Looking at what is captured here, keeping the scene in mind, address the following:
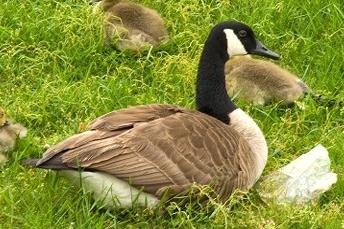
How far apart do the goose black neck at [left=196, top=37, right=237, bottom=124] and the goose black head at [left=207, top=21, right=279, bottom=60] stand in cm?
8

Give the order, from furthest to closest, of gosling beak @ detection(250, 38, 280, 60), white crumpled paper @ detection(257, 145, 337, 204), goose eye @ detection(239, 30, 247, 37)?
gosling beak @ detection(250, 38, 280, 60) → goose eye @ detection(239, 30, 247, 37) → white crumpled paper @ detection(257, 145, 337, 204)

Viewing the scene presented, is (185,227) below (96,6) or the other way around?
below

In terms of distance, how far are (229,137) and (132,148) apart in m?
0.65

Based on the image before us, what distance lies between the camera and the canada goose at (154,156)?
457cm

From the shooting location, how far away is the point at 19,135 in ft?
18.0

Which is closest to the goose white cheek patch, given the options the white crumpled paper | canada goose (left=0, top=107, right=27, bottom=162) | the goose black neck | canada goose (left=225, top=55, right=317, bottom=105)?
the goose black neck

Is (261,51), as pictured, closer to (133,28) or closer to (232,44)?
(232,44)

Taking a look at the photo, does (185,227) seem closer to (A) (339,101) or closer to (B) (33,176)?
(B) (33,176)

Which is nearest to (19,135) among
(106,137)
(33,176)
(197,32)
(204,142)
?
(33,176)

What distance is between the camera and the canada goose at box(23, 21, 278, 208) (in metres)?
4.57

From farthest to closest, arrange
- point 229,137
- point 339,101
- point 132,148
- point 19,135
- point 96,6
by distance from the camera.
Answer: point 96,6 < point 339,101 < point 19,135 < point 229,137 < point 132,148

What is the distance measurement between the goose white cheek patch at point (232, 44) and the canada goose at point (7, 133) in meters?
1.44

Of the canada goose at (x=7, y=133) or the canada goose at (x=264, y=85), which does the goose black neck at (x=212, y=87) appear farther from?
the canada goose at (x=7, y=133)

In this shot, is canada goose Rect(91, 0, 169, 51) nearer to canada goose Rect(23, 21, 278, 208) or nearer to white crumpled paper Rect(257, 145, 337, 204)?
canada goose Rect(23, 21, 278, 208)
